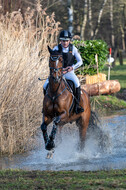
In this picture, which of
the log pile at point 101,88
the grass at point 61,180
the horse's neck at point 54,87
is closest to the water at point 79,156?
the grass at point 61,180

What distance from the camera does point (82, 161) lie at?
813cm

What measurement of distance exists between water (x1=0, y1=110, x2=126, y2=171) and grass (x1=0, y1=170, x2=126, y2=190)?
1.01 metres

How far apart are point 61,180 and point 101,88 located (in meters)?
10.8

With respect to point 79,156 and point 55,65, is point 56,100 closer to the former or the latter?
point 55,65

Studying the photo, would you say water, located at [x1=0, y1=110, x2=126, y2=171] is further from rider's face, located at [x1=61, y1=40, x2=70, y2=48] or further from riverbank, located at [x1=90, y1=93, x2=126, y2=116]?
riverbank, located at [x1=90, y1=93, x2=126, y2=116]

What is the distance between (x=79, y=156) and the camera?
8641 mm

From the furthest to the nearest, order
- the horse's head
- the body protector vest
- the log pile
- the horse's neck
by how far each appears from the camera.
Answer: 1. the log pile
2. the body protector vest
3. the horse's neck
4. the horse's head

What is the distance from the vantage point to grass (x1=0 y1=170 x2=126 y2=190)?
5367mm

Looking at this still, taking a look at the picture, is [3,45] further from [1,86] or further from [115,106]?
[115,106]

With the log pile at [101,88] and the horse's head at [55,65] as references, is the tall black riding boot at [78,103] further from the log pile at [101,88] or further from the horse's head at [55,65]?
the log pile at [101,88]

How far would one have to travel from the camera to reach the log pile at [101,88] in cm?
1593

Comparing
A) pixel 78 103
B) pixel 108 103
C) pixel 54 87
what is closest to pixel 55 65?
pixel 54 87

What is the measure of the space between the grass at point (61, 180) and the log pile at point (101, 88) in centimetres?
948

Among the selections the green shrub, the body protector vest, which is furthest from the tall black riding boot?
the green shrub
